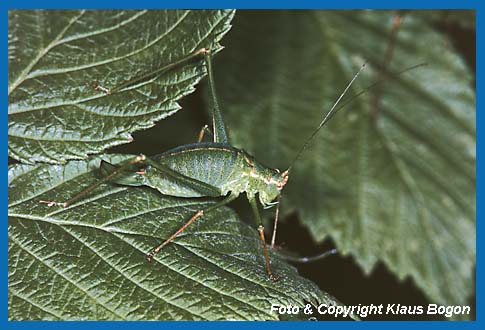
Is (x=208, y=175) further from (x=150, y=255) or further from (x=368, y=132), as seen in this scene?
(x=368, y=132)

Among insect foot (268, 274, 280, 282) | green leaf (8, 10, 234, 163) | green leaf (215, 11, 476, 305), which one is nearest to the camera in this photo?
insect foot (268, 274, 280, 282)

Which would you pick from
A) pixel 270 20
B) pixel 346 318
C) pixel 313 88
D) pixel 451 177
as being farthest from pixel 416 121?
pixel 346 318

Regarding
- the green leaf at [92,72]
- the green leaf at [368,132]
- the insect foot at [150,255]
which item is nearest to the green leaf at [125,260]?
the insect foot at [150,255]

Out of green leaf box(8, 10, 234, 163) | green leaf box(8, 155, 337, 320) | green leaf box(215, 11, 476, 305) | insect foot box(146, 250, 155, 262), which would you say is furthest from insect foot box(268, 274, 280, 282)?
green leaf box(215, 11, 476, 305)

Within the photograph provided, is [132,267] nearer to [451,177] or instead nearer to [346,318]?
[346,318]

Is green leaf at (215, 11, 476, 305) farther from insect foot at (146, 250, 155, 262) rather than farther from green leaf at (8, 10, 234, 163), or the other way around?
insect foot at (146, 250, 155, 262)

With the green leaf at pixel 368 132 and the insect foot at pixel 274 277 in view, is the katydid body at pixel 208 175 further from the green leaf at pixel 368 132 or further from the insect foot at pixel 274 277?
the green leaf at pixel 368 132
